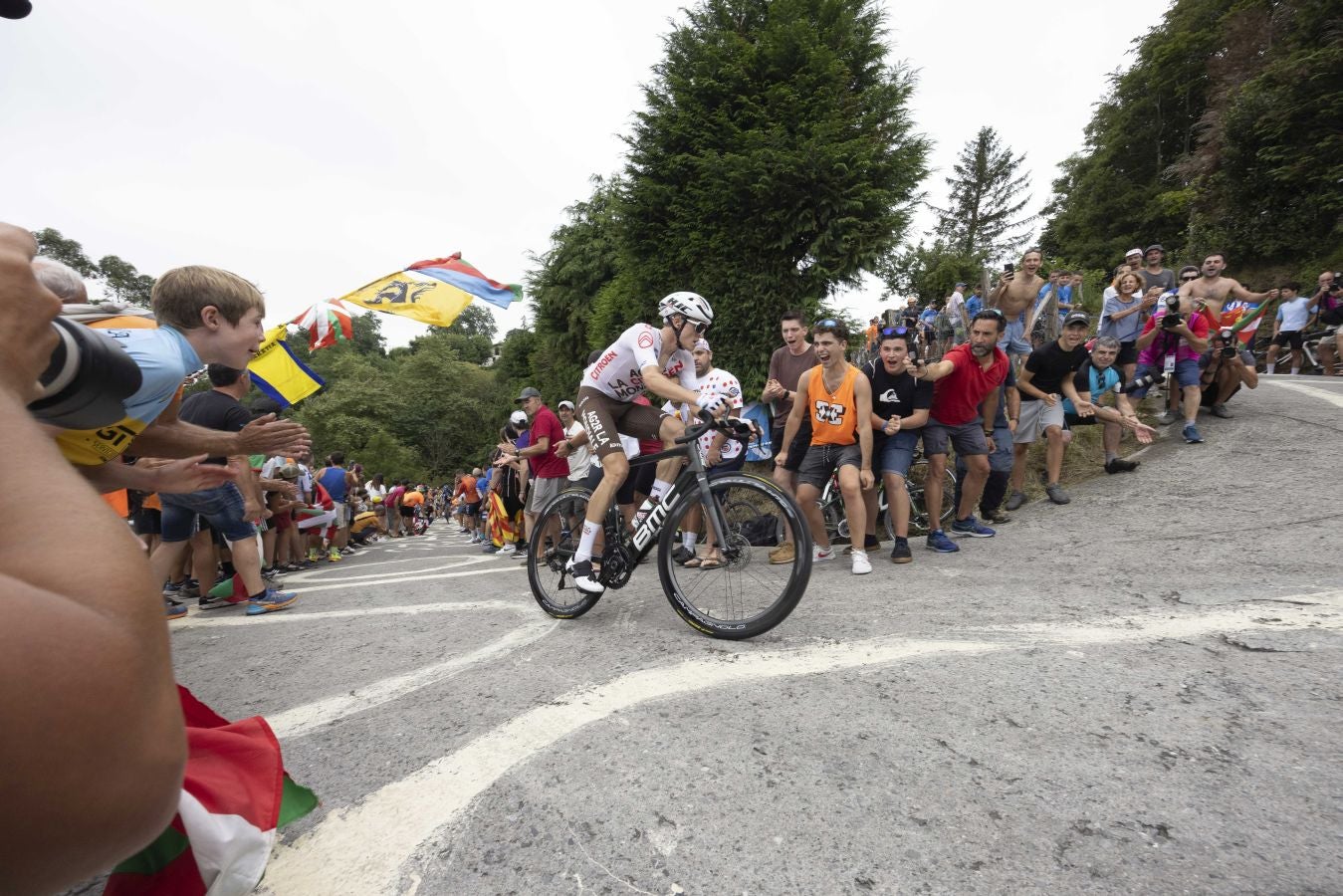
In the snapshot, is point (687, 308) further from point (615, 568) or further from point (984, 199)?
point (984, 199)

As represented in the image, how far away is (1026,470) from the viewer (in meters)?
7.23

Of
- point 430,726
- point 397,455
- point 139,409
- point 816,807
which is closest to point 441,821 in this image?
point 430,726

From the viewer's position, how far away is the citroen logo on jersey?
5.09 meters

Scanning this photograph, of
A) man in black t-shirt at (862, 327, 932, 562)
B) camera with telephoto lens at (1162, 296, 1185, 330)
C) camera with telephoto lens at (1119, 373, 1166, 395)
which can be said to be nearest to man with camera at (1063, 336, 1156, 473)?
camera with telephoto lens at (1119, 373, 1166, 395)

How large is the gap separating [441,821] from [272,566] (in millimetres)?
8094

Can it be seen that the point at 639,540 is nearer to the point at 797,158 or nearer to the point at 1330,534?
the point at 1330,534

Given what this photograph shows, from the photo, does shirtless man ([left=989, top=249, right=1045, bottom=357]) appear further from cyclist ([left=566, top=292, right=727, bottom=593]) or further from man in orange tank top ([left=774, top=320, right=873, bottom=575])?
cyclist ([left=566, top=292, right=727, bottom=593])

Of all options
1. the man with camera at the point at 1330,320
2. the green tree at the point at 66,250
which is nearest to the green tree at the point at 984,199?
the man with camera at the point at 1330,320

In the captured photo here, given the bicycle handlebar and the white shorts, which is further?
the white shorts

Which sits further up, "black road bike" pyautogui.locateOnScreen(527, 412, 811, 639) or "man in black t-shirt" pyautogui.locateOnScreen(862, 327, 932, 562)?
"man in black t-shirt" pyautogui.locateOnScreen(862, 327, 932, 562)

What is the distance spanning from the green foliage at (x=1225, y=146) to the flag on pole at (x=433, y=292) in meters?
26.2

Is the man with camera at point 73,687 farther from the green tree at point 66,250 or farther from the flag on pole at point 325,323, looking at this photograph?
the green tree at point 66,250

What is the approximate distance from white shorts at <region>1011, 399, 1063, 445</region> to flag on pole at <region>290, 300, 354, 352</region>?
31.7 feet

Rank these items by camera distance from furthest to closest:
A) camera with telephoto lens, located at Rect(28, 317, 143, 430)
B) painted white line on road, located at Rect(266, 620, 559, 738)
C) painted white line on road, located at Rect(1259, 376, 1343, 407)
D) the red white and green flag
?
painted white line on road, located at Rect(1259, 376, 1343, 407) → painted white line on road, located at Rect(266, 620, 559, 738) → the red white and green flag → camera with telephoto lens, located at Rect(28, 317, 143, 430)
